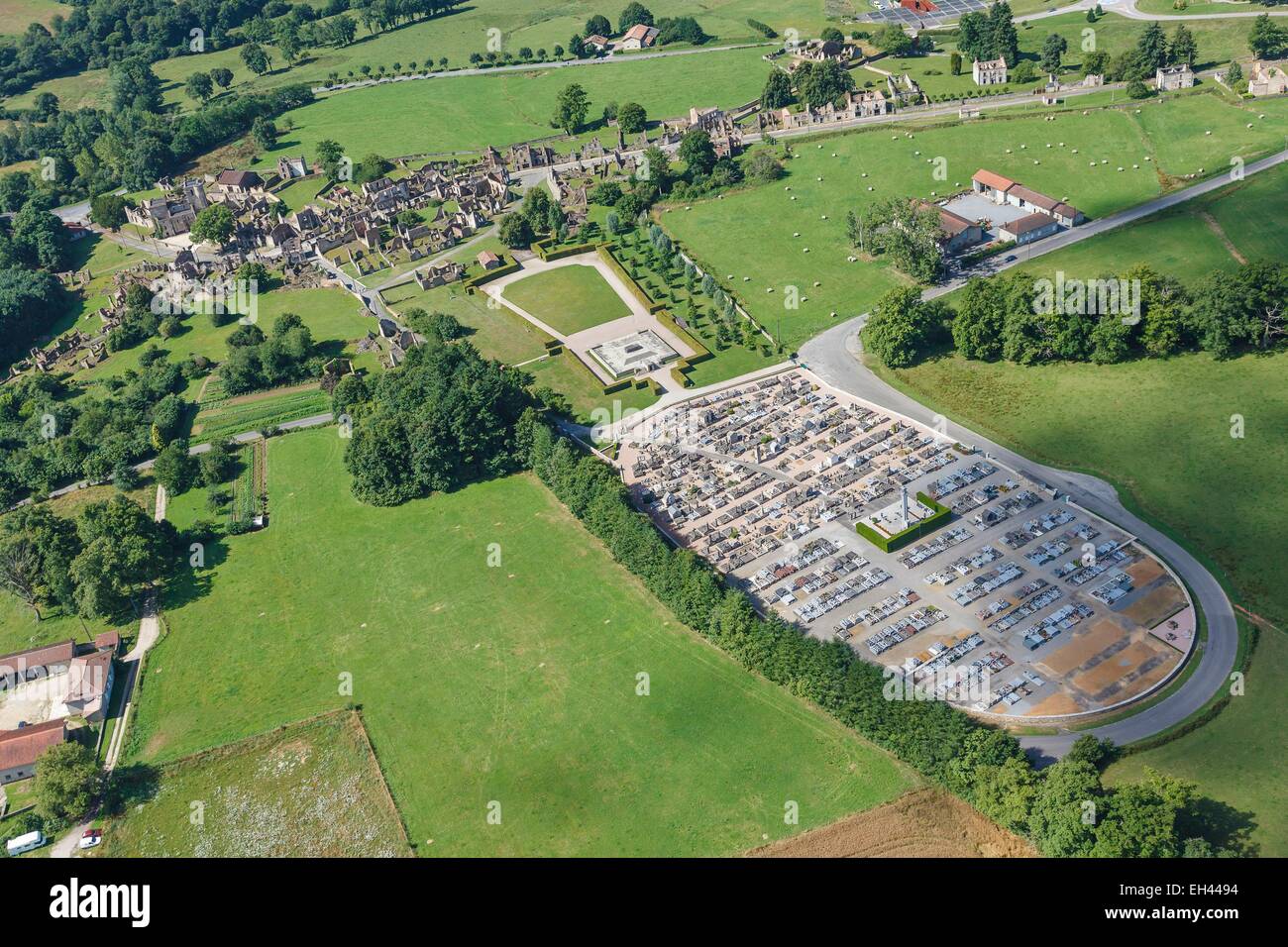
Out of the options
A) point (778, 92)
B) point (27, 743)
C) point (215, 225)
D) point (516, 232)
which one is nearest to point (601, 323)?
point (516, 232)

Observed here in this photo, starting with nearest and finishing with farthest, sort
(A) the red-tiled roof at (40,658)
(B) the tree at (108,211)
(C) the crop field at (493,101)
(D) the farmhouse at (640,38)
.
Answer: (A) the red-tiled roof at (40,658) → (B) the tree at (108,211) → (C) the crop field at (493,101) → (D) the farmhouse at (640,38)

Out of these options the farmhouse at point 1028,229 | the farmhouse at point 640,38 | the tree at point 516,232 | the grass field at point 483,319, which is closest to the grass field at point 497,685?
the grass field at point 483,319

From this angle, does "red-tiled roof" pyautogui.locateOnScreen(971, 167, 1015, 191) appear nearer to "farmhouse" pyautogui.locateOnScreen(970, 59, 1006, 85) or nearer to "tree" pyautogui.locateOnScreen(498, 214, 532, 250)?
"farmhouse" pyautogui.locateOnScreen(970, 59, 1006, 85)

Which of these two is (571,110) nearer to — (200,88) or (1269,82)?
(200,88)

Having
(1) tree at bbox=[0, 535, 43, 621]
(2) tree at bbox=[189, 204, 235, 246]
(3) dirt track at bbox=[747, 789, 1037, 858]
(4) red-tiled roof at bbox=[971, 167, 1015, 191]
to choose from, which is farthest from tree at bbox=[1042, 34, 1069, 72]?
(1) tree at bbox=[0, 535, 43, 621]

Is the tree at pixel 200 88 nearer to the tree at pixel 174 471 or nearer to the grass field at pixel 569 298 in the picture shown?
the grass field at pixel 569 298
